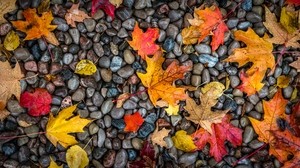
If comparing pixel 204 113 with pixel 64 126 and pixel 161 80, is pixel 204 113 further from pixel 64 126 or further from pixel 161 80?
pixel 64 126

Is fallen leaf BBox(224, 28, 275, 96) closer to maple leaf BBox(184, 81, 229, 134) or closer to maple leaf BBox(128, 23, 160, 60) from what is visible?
maple leaf BBox(184, 81, 229, 134)

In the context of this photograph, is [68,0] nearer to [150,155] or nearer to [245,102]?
[150,155]

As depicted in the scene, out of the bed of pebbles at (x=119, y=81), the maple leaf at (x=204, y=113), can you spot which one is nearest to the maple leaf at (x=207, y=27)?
the bed of pebbles at (x=119, y=81)

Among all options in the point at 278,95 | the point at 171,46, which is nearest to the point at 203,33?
the point at 171,46

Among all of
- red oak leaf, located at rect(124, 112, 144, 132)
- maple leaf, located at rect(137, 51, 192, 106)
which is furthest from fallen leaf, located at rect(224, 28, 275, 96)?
red oak leaf, located at rect(124, 112, 144, 132)

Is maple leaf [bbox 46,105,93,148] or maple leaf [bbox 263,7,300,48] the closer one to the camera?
maple leaf [bbox 46,105,93,148]
